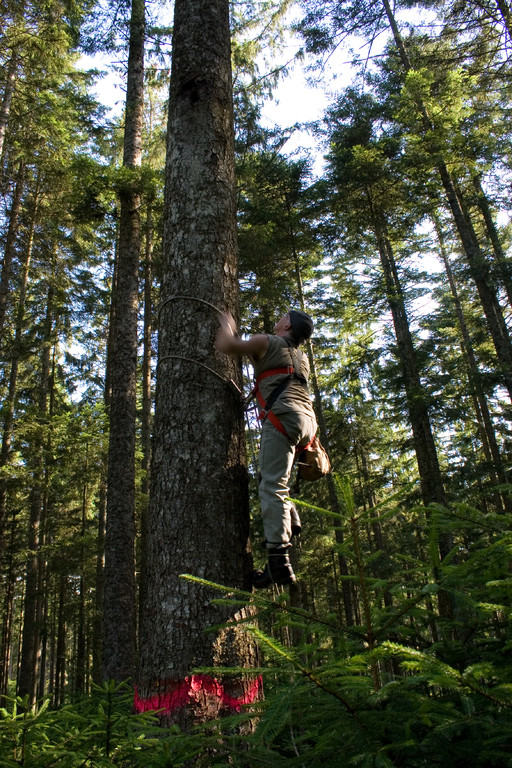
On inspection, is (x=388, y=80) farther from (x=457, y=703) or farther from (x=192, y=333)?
(x=457, y=703)

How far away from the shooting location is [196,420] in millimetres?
2998

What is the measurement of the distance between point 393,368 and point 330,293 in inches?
150

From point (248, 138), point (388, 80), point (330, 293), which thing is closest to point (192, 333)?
point (330, 293)

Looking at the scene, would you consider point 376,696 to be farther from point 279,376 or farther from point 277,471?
point 279,376

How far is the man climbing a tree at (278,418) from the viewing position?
3191mm

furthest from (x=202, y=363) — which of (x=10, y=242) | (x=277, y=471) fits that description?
(x=10, y=242)

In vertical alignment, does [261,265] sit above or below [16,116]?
below

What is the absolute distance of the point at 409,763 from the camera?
1.26 m

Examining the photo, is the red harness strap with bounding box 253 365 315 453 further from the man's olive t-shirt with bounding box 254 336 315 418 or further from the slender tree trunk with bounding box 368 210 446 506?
the slender tree trunk with bounding box 368 210 446 506

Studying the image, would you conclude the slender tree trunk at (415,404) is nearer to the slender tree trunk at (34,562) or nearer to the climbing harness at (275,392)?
the climbing harness at (275,392)

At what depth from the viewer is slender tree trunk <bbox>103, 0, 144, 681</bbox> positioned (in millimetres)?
7793

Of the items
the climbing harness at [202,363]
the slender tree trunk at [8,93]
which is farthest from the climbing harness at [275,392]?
the slender tree trunk at [8,93]

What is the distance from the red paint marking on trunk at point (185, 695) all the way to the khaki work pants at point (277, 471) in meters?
0.91

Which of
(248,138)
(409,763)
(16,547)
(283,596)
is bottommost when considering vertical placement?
(409,763)
